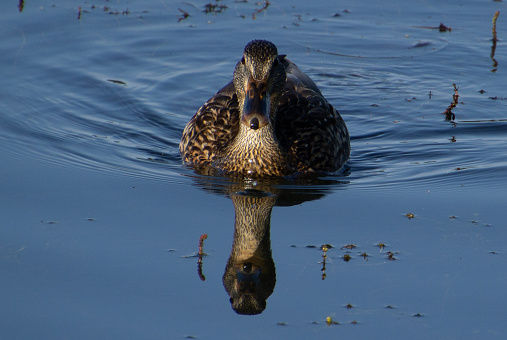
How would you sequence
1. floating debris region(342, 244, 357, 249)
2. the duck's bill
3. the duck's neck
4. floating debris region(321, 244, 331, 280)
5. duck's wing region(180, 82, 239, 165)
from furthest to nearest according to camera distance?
duck's wing region(180, 82, 239, 165), the duck's neck, the duck's bill, floating debris region(342, 244, 357, 249), floating debris region(321, 244, 331, 280)

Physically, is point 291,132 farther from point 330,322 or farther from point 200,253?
point 330,322

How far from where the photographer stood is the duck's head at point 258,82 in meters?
8.30

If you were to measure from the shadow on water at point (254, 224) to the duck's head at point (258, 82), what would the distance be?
28.5 inches

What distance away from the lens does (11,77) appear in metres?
12.1

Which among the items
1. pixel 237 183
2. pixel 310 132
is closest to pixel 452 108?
pixel 310 132

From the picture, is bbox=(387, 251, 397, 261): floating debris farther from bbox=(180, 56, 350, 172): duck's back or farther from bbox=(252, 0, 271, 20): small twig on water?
bbox=(252, 0, 271, 20): small twig on water

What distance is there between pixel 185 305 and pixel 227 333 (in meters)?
0.48

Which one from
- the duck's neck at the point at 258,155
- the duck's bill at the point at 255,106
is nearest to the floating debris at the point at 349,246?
the duck's bill at the point at 255,106

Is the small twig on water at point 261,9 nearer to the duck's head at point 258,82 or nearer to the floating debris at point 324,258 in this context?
the duck's head at point 258,82

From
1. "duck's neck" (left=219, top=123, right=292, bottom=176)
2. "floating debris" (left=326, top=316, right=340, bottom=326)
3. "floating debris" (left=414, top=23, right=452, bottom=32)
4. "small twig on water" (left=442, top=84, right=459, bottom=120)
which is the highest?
"floating debris" (left=414, top=23, right=452, bottom=32)

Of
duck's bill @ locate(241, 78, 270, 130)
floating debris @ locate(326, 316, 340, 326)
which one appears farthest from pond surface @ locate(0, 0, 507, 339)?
duck's bill @ locate(241, 78, 270, 130)

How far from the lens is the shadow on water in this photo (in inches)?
252

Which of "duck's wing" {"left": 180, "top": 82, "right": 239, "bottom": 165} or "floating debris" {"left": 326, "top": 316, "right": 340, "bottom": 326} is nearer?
"floating debris" {"left": 326, "top": 316, "right": 340, "bottom": 326}

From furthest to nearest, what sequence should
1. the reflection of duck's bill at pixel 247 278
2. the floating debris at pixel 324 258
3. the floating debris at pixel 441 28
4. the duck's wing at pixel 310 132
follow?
the floating debris at pixel 441 28 → the duck's wing at pixel 310 132 → the floating debris at pixel 324 258 → the reflection of duck's bill at pixel 247 278
